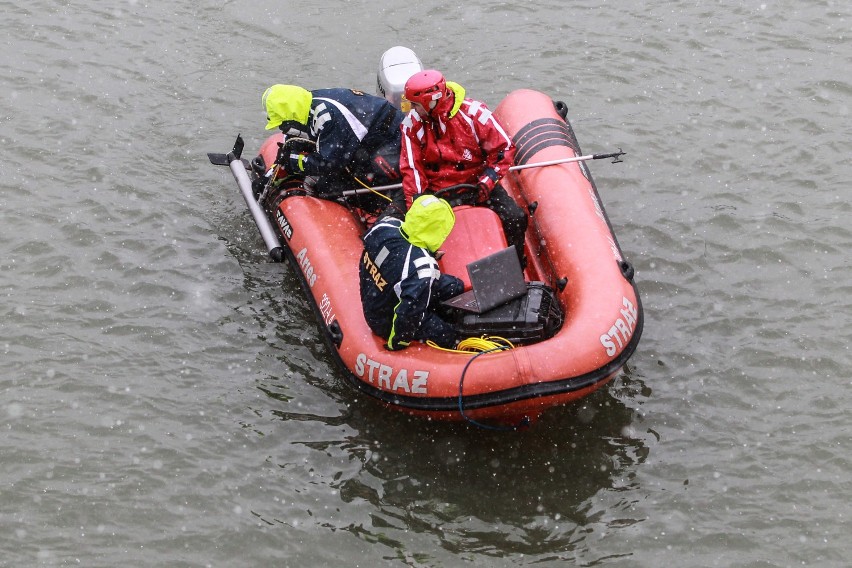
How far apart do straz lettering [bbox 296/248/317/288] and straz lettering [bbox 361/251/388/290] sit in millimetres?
773

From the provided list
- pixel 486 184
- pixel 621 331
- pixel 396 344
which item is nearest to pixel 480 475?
pixel 396 344

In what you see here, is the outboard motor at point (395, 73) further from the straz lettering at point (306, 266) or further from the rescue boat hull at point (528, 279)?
the straz lettering at point (306, 266)

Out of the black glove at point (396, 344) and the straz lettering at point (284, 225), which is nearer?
the black glove at point (396, 344)

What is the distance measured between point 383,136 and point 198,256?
1.79m

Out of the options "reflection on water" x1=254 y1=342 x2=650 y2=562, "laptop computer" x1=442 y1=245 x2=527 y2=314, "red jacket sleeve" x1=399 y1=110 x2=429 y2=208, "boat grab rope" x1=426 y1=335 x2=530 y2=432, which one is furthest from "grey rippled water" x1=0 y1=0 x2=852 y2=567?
"red jacket sleeve" x1=399 y1=110 x2=429 y2=208

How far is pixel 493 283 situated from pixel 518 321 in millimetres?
263

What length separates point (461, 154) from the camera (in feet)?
20.8

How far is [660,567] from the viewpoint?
503cm

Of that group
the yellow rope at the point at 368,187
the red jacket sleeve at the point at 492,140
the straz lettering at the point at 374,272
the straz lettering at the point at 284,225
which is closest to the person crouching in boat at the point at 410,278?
the straz lettering at the point at 374,272

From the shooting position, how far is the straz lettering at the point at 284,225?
6.80 meters

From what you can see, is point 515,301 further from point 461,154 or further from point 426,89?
point 426,89

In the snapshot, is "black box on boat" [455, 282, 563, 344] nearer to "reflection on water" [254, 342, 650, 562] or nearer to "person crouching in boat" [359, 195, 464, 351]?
"person crouching in boat" [359, 195, 464, 351]

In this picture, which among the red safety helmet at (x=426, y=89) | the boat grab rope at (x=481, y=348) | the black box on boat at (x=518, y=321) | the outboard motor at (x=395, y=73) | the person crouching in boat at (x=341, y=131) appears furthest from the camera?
the outboard motor at (x=395, y=73)

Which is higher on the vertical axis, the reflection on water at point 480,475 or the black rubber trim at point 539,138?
the black rubber trim at point 539,138
